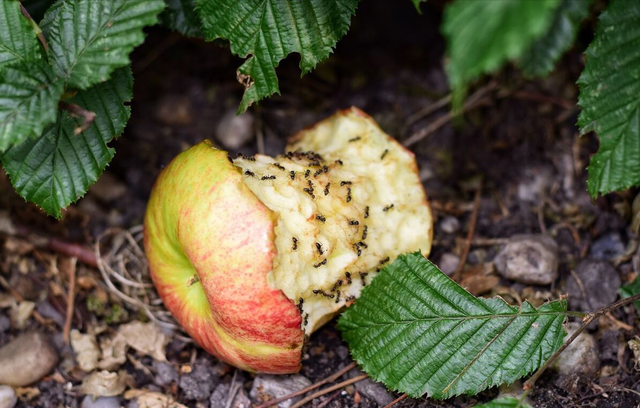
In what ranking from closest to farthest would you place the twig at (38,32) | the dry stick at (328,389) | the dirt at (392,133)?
the twig at (38,32)
the dry stick at (328,389)
the dirt at (392,133)

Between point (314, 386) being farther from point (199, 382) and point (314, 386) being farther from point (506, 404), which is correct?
point (506, 404)

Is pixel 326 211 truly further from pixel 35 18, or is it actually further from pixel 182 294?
pixel 35 18

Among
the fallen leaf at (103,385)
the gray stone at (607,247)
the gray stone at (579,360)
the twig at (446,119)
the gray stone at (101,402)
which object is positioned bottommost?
the gray stone at (579,360)

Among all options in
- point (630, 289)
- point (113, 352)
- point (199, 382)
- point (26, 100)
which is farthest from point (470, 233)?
point (26, 100)

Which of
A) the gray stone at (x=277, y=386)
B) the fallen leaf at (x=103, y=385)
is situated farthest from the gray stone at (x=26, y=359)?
the gray stone at (x=277, y=386)

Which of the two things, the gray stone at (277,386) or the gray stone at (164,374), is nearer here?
the gray stone at (277,386)

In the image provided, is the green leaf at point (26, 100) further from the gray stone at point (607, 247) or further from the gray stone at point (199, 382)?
the gray stone at point (607, 247)
